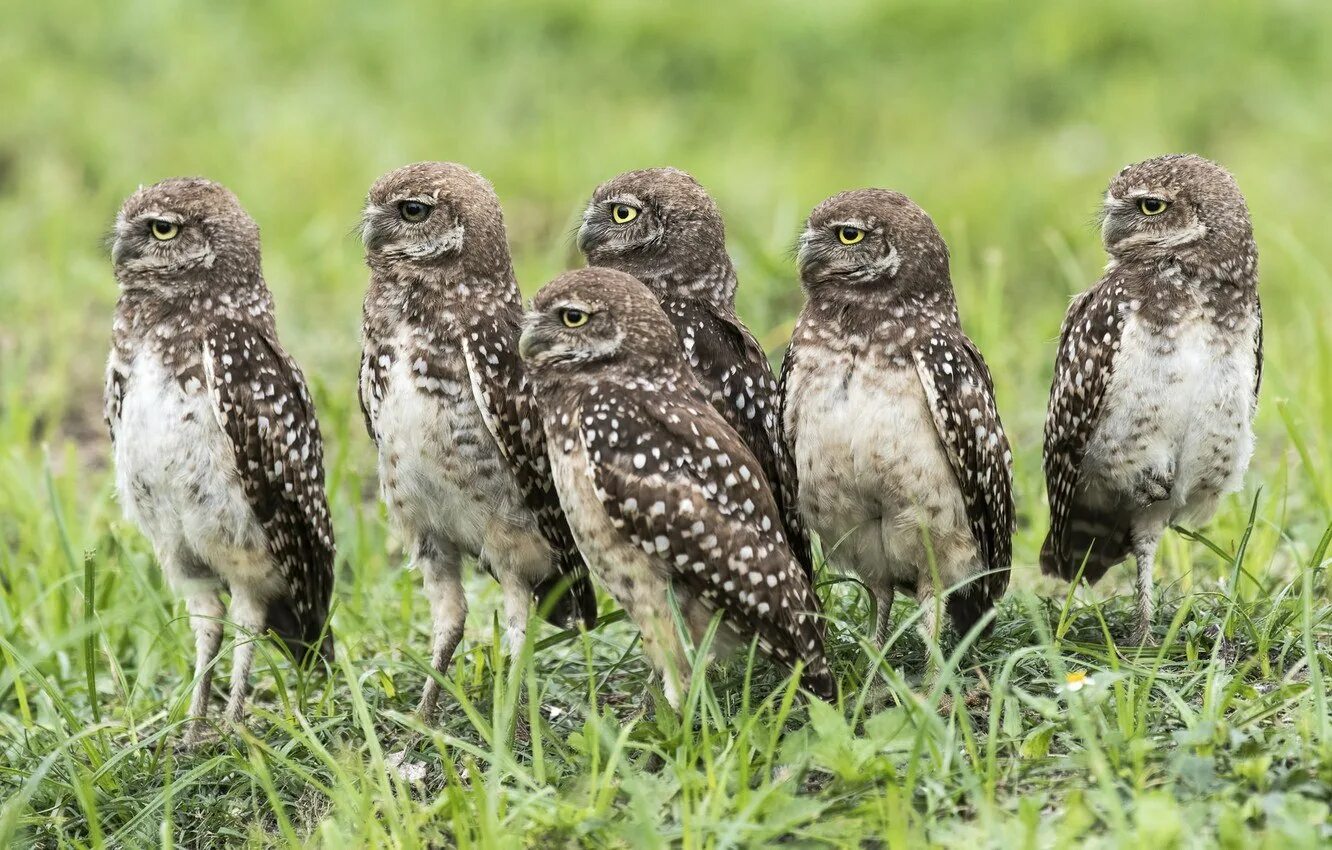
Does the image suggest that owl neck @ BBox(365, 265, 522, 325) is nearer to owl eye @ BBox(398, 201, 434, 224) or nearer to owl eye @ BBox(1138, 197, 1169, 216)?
owl eye @ BBox(398, 201, 434, 224)

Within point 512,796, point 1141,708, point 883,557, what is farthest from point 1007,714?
point 512,796

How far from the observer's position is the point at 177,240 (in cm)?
468

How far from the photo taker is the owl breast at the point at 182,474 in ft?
15.0

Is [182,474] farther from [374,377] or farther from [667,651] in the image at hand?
[667,651]

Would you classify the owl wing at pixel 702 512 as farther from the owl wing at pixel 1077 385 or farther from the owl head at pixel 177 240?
the owl head at pixel 177 240

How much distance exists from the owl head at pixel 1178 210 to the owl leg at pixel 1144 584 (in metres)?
0.82

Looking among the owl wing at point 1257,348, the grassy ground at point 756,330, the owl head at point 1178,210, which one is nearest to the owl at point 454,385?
the grassy ground at point 756,330

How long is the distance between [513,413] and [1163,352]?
5.91 feet

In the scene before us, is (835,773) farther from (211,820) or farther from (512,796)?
(211,820)

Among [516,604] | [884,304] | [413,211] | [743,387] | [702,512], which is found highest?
[413,211]

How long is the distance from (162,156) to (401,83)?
81.6 inches

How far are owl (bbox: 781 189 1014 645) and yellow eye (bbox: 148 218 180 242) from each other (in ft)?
5.88

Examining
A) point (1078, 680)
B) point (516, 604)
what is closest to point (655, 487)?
point (516, 604)

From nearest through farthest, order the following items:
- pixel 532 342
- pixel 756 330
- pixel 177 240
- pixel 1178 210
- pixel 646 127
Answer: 1. pixel 532 342
2. pixel 1178 210
3. pixel 177 240
4. pixel 756 330
5. pixel 646 127
